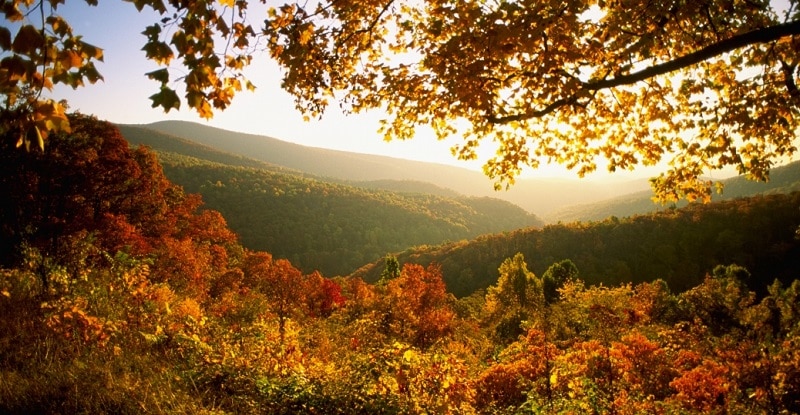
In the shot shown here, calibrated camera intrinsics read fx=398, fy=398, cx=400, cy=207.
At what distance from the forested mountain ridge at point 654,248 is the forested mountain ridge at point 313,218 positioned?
900 inches

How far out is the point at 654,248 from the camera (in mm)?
71000

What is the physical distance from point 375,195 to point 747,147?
12560 centimetres

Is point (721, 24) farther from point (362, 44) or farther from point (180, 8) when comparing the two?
point (180, 8)

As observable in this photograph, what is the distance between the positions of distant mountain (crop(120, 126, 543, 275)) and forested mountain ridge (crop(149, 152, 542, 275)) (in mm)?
218

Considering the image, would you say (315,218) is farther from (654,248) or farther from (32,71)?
(32,71)

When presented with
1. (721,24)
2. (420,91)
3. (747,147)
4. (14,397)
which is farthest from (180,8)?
(747,147)

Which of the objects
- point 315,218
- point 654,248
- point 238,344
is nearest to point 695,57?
point 238,344

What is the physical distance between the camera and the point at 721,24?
5.38m

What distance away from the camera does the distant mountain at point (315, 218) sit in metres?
94.4

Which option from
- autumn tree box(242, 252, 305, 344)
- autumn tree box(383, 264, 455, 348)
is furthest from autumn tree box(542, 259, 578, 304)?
autumn tree box(242, 252, 305, 344)

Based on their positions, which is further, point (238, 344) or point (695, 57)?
point (238, 344)

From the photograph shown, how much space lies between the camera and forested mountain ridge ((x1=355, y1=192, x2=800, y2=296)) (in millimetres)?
Result: 67312

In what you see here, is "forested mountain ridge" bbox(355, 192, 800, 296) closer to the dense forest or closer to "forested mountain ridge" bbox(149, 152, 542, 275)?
"forested mountain ridge" bbox(149, 152, 542, 275)

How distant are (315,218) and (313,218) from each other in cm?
51
